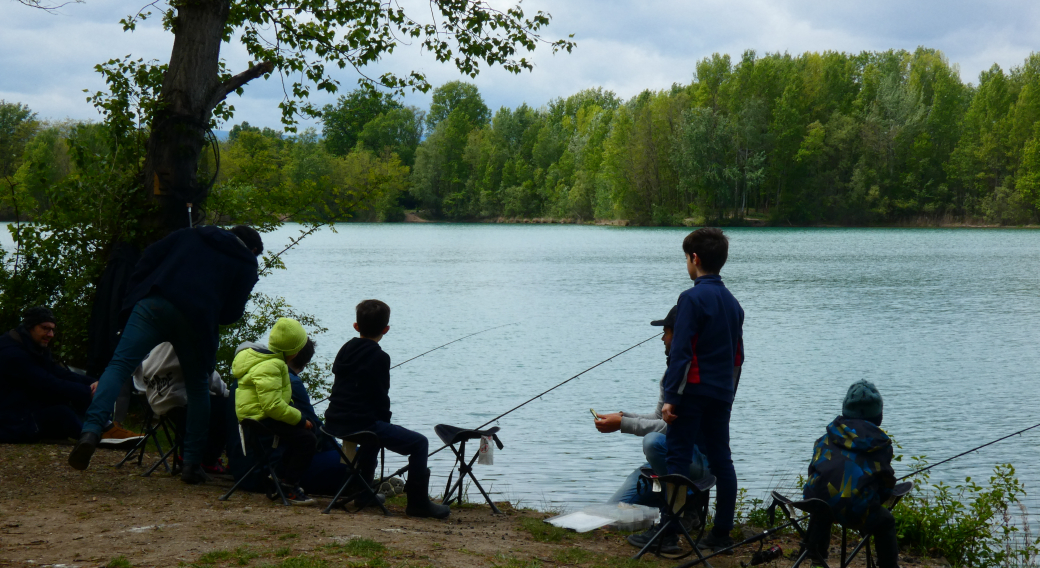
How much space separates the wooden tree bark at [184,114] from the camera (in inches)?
275

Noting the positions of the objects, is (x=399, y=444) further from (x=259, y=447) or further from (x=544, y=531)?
(x=544, y=531)

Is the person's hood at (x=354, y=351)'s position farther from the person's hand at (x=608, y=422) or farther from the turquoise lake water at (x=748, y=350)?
the turquoise lake water at (x=748, y=350)

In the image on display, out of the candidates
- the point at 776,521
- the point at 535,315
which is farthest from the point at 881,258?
the point at 776,521

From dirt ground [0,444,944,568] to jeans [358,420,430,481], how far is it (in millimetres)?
Result: 289

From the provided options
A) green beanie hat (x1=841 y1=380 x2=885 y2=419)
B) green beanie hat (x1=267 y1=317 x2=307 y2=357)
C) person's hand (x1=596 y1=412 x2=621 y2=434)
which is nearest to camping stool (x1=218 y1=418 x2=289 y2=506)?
green beanie hat (x1=267 y1=317 x2=307 y2=357)

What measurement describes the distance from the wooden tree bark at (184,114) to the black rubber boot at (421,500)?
3613 mm

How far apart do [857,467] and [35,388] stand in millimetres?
4918

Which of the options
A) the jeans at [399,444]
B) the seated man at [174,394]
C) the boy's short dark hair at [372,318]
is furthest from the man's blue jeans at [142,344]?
the jeans at [399,444]

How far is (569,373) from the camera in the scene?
14.2m

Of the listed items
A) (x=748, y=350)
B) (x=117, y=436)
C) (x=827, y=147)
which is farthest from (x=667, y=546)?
(x=827, y=147)

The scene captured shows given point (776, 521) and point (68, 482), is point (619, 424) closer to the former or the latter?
point (776, 521)

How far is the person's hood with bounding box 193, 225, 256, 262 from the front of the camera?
4855mm

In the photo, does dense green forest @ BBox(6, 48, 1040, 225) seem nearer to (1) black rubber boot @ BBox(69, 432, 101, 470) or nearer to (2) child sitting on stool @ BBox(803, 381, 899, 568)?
(1) black rubber boot @ BBox(69, 432, 101, 470)

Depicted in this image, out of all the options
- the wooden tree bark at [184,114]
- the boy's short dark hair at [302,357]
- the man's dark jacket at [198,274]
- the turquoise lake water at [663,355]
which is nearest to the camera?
the man's dark jacket at [198,274]
